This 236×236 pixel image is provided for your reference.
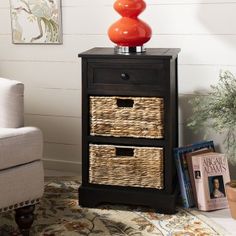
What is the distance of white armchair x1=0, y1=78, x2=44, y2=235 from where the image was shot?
2133 millimetres

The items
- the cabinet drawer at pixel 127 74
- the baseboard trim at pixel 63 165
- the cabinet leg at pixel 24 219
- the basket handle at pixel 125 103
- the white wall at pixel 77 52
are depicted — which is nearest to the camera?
the cabinet leg at pixel 24 219

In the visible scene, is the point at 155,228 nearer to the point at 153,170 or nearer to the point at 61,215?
the point at 153,170

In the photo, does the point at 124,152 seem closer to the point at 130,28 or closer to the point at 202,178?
the point at 202,178

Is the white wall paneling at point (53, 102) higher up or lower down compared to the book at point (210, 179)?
higher up

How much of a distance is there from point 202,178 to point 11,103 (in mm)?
1031

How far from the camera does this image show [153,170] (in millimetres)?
2535

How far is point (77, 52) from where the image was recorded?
10.3 feet

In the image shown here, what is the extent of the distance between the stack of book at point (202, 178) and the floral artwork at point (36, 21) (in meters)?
1.12

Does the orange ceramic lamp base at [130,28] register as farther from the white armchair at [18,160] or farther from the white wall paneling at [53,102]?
the white wall paneling at [53,102]

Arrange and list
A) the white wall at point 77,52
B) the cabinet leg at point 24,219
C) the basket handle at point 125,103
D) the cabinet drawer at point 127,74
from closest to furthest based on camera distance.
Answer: the cabinet leg at point 24,219, the cabinet drawer at point 127,74, the basket handle at point 125,103, the white wall at point 77,52

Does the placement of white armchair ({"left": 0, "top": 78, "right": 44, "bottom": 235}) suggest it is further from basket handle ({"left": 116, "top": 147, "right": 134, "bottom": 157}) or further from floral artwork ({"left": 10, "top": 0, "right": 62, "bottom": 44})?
floral artwork ({"left": 10, "top": 0, "right": 62, "bottom": 44})

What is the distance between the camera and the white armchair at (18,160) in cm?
213

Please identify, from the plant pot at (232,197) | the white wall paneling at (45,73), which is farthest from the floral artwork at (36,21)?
the plant pot at (232,197)

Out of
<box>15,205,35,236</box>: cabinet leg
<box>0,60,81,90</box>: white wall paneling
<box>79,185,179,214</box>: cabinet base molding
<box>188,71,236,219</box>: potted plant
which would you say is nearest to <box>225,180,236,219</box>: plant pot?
<box>188,71,236,219</box>: potted plant
